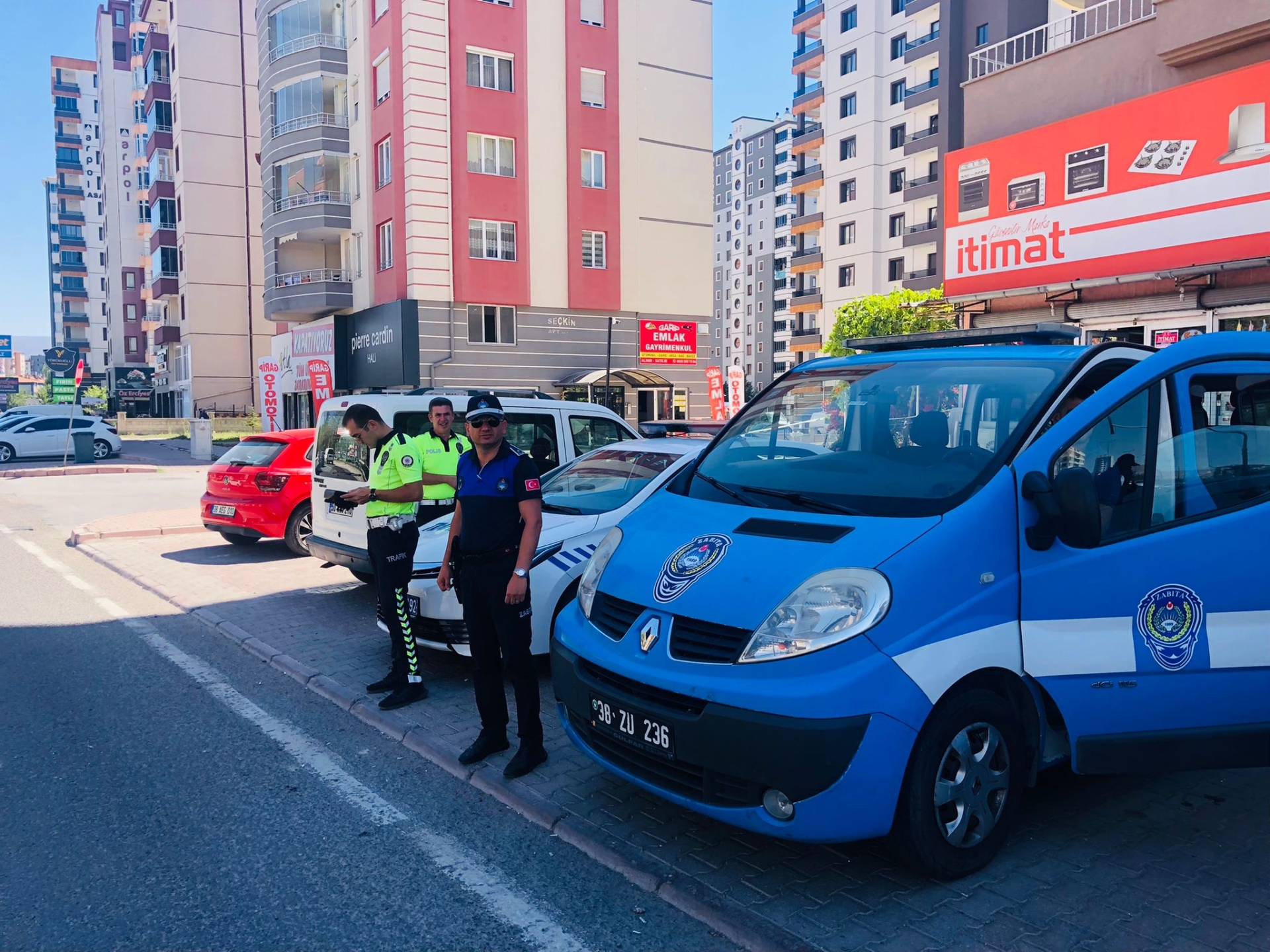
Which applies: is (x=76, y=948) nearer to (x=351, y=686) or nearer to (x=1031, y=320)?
(x=351, y=686)

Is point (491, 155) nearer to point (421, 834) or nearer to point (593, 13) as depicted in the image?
point (593, 13)

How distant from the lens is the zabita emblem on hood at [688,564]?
3.68 metres

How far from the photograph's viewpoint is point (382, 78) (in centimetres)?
3109

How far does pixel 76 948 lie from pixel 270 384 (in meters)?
29.1

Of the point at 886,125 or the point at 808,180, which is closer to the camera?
the point at 886,125

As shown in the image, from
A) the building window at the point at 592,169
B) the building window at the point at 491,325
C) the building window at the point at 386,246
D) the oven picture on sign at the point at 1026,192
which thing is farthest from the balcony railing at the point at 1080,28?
the building window at the point at 386,246

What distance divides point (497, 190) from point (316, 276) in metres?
8.53

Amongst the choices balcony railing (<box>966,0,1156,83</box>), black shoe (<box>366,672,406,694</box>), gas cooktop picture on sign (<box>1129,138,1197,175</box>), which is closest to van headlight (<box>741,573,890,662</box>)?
black shoe (<box>366,672,406,694</box>)

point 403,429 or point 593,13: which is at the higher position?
point 593,13

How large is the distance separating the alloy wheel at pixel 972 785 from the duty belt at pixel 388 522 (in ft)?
11.6

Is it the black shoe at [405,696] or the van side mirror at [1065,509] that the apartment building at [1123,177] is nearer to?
the van side mirror at [1065,509]

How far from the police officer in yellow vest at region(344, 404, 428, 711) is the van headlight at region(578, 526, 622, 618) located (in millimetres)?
1870

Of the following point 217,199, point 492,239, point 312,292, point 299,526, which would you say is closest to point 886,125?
point 492,239

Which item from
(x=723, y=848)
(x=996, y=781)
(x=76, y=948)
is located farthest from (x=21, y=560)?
(x=996, y=781)
